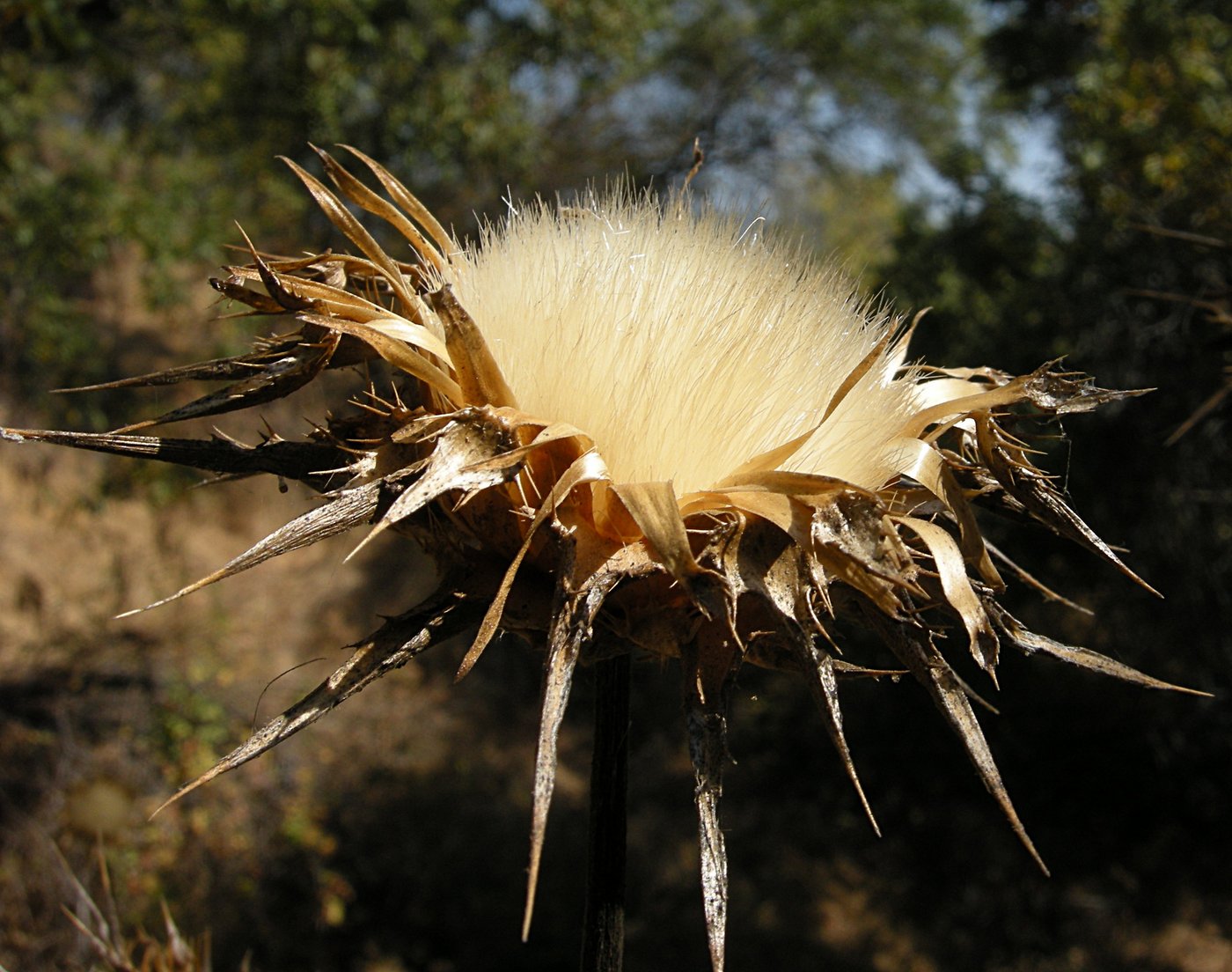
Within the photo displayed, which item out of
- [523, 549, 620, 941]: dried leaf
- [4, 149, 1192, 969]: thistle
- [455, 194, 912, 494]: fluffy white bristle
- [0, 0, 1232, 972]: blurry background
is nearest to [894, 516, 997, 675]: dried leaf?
[4, 149, 1192, 969]: thistle

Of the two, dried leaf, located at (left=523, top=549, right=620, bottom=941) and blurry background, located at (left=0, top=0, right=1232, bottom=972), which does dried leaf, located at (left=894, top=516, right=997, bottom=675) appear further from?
blurry background, located at (left=0, top=0, right=1232, bottom=972)

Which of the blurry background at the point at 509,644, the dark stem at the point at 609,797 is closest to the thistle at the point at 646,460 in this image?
the dark stem at the point at 609,797

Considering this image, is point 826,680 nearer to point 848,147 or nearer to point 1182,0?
point 1182,0

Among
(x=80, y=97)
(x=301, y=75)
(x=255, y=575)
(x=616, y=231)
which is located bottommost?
(x=255, y=575)

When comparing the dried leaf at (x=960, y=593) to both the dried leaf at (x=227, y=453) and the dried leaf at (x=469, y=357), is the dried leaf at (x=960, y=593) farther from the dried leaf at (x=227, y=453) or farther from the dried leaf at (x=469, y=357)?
the dried leaf at (x=227, y=453)

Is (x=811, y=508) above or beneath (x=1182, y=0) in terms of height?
beneath

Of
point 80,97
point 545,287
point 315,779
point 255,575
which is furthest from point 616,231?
point 80,97

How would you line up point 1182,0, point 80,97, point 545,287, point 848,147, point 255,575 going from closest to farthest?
point 545,287
point 1182,0
point 255,575
point 80,97
point 848,147

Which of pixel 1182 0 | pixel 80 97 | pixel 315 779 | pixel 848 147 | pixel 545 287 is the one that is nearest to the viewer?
pixel 545 287

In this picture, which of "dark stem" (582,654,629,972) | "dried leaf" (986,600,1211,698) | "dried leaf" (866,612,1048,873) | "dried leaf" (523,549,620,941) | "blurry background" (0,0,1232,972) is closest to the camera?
"dried leaf" (523,549,620,941)
